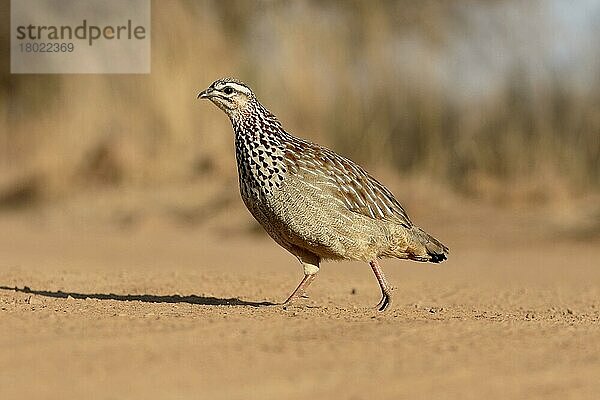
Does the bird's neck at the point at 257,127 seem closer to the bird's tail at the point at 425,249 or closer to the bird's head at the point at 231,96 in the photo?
the bird's head at the point at 231,96

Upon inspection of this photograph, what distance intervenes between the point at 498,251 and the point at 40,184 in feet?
25.9

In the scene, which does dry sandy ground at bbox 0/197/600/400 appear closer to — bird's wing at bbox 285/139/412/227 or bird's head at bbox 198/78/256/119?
bird's wing at bbox 285/139/412/227

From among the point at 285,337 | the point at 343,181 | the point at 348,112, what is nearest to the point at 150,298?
→ the point at 343,181

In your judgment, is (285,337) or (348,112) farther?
(348,112)

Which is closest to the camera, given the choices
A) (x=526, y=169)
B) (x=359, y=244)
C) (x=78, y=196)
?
(x=359, y=244)

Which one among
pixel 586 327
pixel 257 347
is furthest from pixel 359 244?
pixel 257 347

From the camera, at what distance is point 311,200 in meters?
6.88

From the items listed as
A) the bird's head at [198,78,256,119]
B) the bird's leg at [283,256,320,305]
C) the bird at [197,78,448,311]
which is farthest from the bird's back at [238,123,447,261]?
the bird's head at [198,78,256,119]

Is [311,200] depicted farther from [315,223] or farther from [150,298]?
[150,298]

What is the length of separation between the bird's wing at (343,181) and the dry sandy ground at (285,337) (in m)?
0.69

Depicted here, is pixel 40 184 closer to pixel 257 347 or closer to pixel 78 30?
pixel 78 30

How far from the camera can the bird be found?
6.86 metres

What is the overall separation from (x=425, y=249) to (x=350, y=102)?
887 centimetres

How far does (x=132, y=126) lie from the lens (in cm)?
1750
